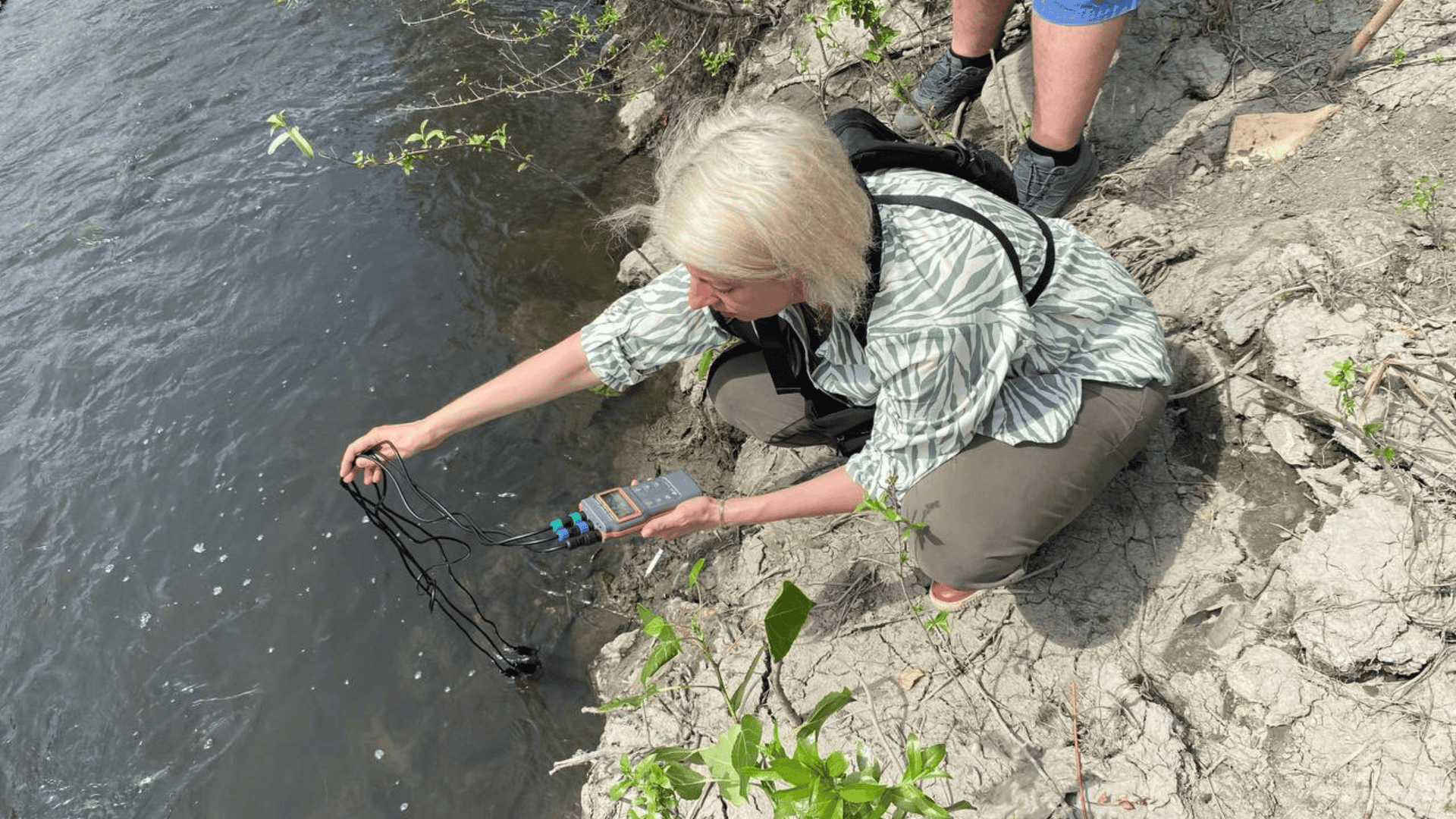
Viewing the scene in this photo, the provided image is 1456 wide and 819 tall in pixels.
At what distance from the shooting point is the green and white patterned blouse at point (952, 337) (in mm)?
1948

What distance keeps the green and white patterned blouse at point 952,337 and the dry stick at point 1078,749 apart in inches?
28.1

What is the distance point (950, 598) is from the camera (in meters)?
2.60

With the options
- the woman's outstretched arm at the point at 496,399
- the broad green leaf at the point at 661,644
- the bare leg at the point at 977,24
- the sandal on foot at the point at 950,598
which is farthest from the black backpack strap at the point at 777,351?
the bare leg at the point at 977,24

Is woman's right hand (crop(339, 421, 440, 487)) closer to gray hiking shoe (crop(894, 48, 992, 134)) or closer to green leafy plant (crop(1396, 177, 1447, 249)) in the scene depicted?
gray hiking shoe (crop(894, 48, 992, 134))

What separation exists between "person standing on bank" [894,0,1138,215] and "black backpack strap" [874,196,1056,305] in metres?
0.95

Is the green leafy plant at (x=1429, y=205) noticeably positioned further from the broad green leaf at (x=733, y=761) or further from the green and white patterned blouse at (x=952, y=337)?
the broad green leaf at (x=733, y=761)

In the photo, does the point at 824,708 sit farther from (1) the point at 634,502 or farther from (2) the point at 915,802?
(1) the point at 634,502

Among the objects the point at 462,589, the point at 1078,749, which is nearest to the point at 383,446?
the point at 462,589

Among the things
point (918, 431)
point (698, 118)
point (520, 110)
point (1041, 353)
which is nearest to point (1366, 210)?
point (1041, 353)

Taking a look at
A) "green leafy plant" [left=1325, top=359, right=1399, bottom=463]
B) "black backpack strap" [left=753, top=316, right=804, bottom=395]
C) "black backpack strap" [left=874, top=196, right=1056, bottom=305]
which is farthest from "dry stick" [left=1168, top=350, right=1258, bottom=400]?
"black backpack strap" [left=753, top=316, right=804, bottom=395]

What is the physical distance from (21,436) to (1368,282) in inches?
209

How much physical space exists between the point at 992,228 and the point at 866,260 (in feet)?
0.93

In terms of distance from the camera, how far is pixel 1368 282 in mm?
2545

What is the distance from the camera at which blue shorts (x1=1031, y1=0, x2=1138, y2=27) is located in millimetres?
2775
